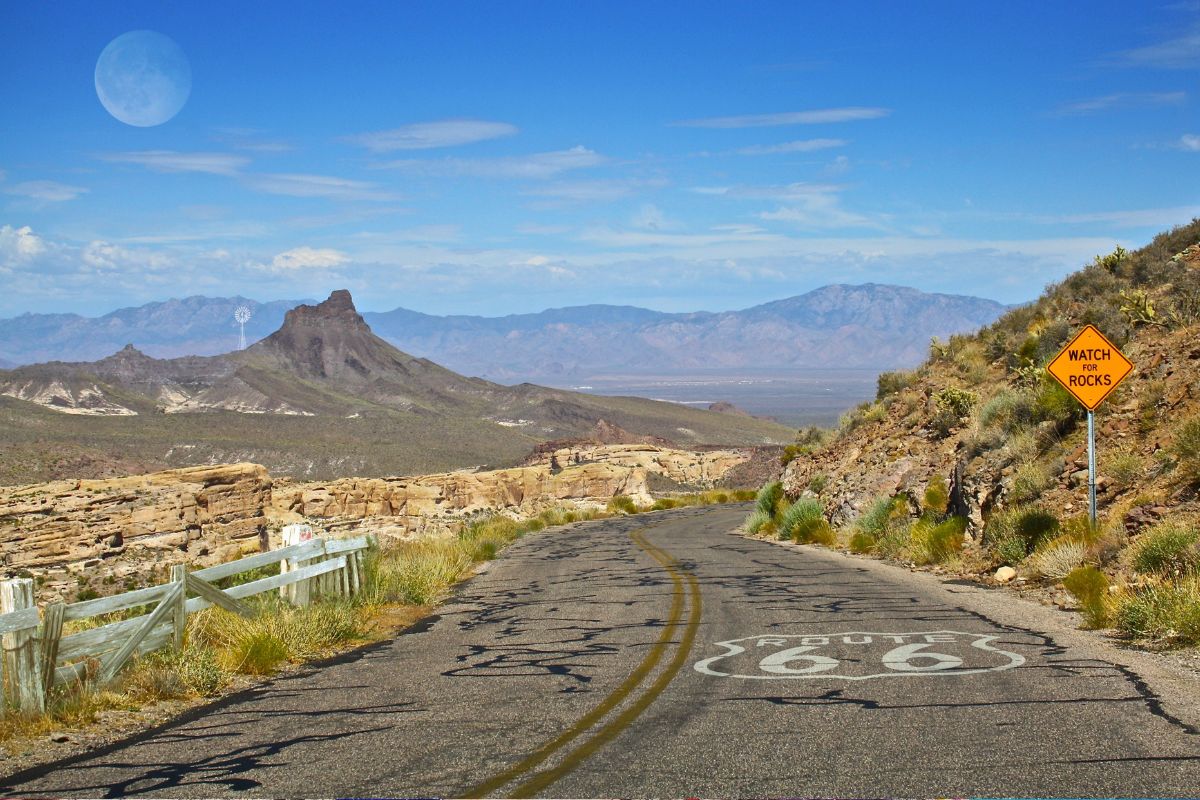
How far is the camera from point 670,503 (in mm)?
55625

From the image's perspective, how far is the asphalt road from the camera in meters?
6.55

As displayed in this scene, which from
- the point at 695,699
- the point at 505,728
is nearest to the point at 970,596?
the point at 695,699

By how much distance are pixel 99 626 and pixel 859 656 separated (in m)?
7.32

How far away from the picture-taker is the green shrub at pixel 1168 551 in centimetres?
1286

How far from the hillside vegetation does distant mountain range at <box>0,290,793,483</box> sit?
46.4 metres

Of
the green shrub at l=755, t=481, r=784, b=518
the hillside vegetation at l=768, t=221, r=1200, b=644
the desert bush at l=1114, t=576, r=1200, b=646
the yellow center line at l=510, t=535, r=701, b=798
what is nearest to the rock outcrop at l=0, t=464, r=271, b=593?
the green shrub at l=755, t=481, r=784, b=518

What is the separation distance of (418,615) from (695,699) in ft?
24.0

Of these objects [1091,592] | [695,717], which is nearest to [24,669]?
[695,717]

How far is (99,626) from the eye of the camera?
10.6m

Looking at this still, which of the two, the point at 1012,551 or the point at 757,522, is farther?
the point at 757,522

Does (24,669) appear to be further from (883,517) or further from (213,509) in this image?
Answer: (213,509)

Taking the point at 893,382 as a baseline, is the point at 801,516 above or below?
below

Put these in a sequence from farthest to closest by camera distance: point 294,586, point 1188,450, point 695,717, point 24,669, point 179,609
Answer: point 1188,450 < point 294,586 < point 179,609 < point 24,669 < point 695,717

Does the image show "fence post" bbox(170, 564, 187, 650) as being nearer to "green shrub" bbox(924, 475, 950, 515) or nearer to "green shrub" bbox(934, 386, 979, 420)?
"green shrub" bbox(924, 475, 950, 515)
